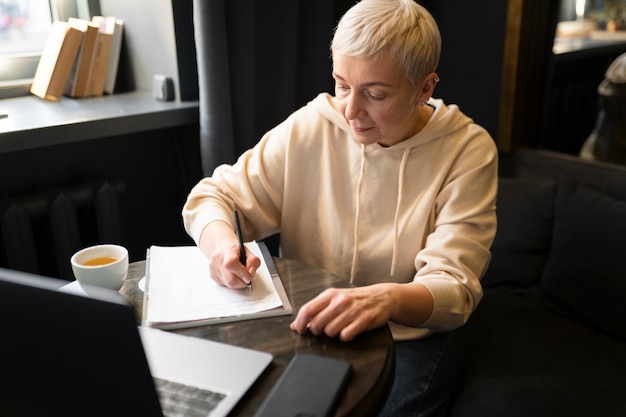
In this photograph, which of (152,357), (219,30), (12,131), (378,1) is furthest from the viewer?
(219,30)

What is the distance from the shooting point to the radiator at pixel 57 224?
184 cm

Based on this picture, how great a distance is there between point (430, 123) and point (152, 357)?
0.80 meters

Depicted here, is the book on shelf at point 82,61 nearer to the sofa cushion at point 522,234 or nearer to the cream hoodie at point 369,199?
the cream hoodie at point 369,199

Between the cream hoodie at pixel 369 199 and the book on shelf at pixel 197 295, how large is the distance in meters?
0.12

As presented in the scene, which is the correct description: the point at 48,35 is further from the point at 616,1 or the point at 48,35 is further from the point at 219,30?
the point at 616,1

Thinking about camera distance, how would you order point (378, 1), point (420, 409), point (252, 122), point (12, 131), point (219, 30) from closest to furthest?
point (378, 1) → point (420, 409) → point (12, 131) → point (219, 30) → point (252, 122)

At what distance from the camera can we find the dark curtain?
1937 millimetres

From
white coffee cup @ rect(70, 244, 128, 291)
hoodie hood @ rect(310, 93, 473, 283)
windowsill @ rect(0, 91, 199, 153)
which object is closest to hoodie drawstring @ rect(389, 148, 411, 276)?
hoodie hood @ rect(310, 93, 473, 283)

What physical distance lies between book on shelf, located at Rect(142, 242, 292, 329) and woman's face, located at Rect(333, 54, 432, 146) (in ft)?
1.14

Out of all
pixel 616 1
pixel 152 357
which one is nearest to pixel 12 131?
pixel 152 357

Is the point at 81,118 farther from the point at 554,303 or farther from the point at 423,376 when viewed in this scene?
the point at 554,303

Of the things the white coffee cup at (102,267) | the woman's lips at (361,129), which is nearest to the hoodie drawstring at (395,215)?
the woman's lips at (361,129)

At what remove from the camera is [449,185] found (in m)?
1.37

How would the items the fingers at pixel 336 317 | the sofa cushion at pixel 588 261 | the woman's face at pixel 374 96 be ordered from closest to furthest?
the fingers at pixel 336 317
the woman's face at pixel 374 96
the sofa cushion at pixel 588 261
